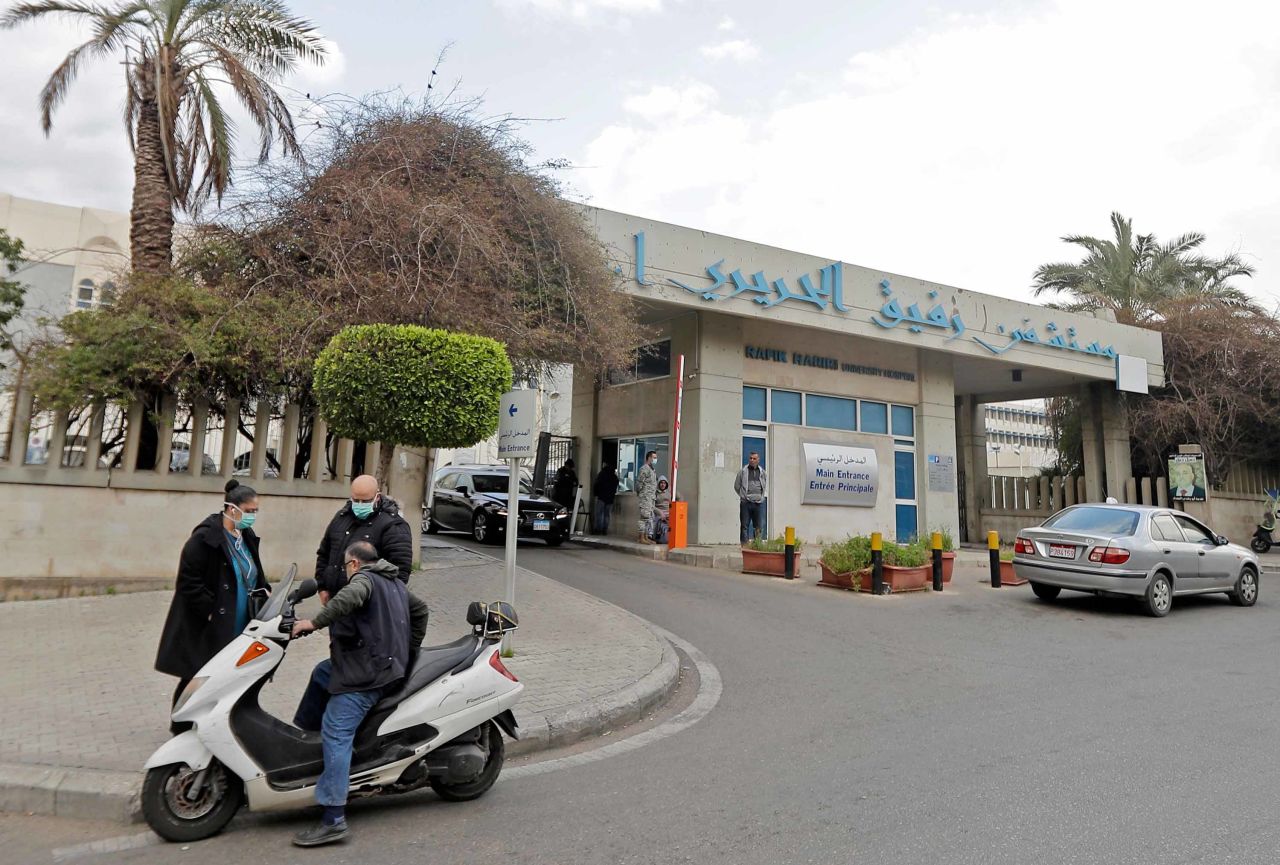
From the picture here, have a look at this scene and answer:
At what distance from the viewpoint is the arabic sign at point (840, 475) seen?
18812 millimetres

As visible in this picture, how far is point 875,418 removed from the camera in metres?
20.4

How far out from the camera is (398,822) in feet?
13.6

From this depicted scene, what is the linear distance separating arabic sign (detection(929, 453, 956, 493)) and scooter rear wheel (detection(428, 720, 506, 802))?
18.0 metres

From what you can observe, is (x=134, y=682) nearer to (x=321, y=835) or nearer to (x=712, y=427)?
(x=321, y=835)

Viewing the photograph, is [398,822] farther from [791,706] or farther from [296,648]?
[296,648]

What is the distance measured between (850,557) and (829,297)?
7460 mm

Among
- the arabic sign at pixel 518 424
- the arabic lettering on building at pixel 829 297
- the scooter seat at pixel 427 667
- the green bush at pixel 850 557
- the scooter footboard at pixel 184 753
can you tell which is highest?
the arabic lettering on building at pixel 829 297

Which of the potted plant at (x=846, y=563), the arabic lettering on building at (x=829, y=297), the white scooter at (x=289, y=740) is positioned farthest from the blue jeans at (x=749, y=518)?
the white scooter at (x=289, y=740)

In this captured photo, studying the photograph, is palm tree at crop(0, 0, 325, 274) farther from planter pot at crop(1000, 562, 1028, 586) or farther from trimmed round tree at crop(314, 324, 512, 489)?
planter pot at crop(1000, 562, 1028, 586)

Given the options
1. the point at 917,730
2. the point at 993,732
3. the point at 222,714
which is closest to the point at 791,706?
the point at 917,730

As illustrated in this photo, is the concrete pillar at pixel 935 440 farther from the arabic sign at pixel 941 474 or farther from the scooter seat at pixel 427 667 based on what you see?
the scooter seat at pixel 427 667

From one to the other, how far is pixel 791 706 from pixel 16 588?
349 inches

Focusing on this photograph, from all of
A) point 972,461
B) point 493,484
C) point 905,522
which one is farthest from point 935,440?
point 493,484

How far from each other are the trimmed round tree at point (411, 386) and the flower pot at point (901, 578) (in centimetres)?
733
